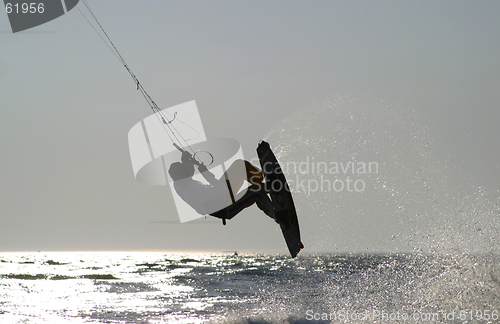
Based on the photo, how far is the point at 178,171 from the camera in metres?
9.95

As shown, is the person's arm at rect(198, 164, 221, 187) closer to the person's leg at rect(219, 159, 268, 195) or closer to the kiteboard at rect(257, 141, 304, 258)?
the person's leg at rect(219, 159, 268, 195)

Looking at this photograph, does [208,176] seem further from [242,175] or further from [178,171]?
[242,175]

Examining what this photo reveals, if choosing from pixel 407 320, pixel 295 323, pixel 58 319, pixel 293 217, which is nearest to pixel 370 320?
pixel 407 320

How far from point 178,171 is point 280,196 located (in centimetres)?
238

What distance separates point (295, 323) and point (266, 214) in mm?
7069

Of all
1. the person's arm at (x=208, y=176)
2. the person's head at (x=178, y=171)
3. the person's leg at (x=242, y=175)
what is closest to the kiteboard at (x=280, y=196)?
the person's leg at (x=242, y=175)

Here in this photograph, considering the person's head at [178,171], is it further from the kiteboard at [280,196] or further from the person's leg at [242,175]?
the kiteboard at [280,196]

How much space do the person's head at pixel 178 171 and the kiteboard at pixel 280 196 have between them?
1812mm

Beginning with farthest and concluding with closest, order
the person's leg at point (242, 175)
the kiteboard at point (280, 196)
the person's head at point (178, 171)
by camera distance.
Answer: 1. the kiteboard at point (280, 196)
2. the person's leg at point (242, 175)
3. the person's head at point (178, 171)

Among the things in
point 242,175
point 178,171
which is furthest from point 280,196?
Answer: point 178,171

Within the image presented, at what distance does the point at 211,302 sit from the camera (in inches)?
1097

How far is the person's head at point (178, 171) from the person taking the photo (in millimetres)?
9938

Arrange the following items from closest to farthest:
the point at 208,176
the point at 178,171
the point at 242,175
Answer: the point at 178,171, the point at 208,176, the point at 242,175

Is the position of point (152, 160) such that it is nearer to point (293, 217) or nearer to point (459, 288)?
point (293, 217)
